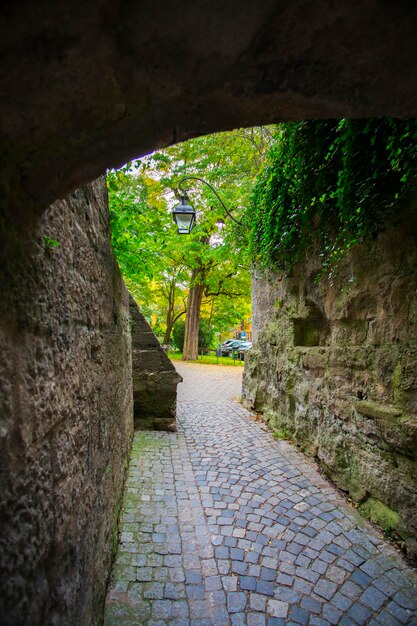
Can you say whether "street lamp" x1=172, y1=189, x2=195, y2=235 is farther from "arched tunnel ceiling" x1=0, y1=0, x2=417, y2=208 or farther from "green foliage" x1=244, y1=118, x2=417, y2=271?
"arched tunnel ceiling" x1=0, y1=0, x2=417, y2=208

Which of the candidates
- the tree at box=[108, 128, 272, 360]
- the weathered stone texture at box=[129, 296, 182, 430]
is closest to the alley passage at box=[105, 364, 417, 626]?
the weathered stone texture at box=[129, 296, 182, 430]

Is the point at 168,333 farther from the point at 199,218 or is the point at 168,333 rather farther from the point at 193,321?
the point at 199,218

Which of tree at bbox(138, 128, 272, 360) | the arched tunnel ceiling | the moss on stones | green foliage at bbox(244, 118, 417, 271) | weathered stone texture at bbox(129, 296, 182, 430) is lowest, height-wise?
the moss on stones

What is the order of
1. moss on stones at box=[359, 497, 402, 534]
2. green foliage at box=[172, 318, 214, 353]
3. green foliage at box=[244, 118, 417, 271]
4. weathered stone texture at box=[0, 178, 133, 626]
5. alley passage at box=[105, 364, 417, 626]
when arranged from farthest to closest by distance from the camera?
green foliage at box=[172, 318, 214, 353]
moss on stones at box=[359, 497, 402, 534]
green foliage at box=[244, 118, 417, 271]
alley passage at box=[105, 364, 417, 626]
weathered stone texture at box=[0, 178, 133, 626]

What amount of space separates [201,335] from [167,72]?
21780 millimetres

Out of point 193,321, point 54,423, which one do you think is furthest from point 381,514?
point 193,321

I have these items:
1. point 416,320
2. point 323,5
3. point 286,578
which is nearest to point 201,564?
point 286,578

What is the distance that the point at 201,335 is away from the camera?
2252cm

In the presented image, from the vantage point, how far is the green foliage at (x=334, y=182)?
2299 mm

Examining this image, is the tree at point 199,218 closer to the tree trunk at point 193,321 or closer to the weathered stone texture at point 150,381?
the tree trunk at point 193,321

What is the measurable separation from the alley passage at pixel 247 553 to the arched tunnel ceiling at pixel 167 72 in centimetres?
228

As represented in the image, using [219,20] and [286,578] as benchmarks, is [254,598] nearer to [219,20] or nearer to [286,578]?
[286,578]

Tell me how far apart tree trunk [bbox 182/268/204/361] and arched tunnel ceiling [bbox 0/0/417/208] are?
49.8ft

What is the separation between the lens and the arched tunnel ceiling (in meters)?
0.73
